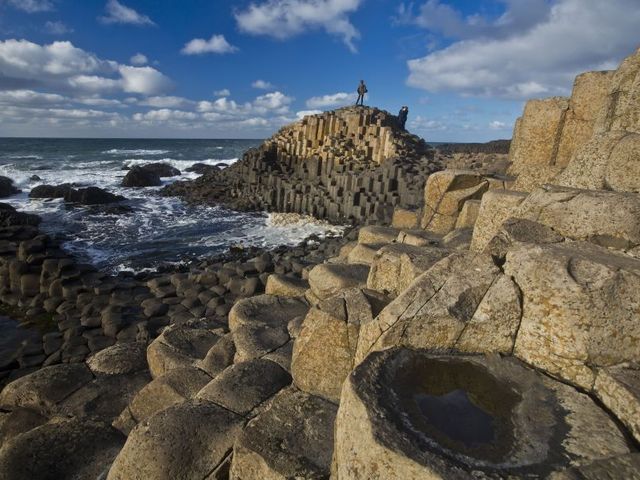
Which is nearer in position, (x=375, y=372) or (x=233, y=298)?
(x=375, y=372)

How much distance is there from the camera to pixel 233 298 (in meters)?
9.62

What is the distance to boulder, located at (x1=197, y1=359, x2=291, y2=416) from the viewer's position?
3816 mm

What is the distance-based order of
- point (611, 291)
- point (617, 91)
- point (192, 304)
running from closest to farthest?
point (611, 291) < point (617, 91) < point (192, 304)

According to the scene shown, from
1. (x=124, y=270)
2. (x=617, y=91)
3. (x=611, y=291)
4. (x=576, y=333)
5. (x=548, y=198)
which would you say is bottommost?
(x=124, y=270)

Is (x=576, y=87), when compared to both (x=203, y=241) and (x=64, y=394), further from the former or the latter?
(x=203, y=241)

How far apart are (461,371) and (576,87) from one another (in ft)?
17.9

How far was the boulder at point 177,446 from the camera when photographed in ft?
10.6

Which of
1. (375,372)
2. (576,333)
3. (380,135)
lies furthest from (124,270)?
(380,135)

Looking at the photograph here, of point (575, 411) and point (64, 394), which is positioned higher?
point (575, 411)

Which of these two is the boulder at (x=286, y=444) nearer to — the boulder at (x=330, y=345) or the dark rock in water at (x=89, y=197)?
the boulder at (x=330, y=345)

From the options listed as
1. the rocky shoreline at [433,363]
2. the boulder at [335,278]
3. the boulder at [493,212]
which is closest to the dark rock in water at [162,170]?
the rocky shoreline at [433,363]

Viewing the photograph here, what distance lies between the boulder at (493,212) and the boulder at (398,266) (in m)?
0.46

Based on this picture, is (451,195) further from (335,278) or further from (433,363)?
(433,363)

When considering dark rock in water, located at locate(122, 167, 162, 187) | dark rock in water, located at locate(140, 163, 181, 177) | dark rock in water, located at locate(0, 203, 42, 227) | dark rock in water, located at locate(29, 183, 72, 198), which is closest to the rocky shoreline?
dark rock in water, located at locate(0, 203, 42, 227)
